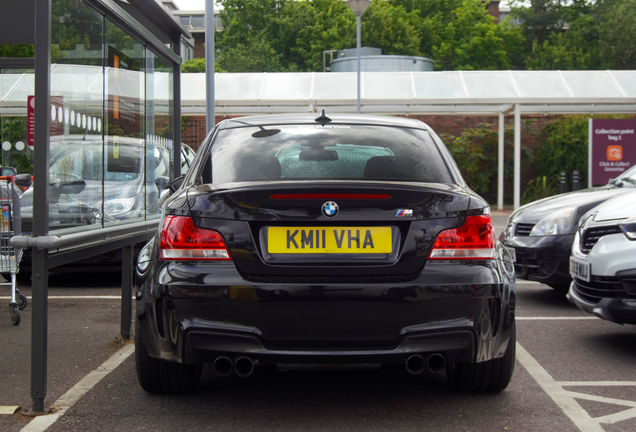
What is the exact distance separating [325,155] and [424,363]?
3.88 ft

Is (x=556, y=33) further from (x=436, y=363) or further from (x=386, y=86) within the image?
(x=436, y=363)

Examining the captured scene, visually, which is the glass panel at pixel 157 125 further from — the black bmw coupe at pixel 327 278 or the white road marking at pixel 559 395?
the white road marking at pixel 559 395

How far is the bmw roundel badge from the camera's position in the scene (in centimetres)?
326

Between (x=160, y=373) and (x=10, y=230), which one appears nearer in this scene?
(x=160, y=373)

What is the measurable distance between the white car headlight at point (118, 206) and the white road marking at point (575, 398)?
2957 mm

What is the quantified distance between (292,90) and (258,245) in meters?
19.7

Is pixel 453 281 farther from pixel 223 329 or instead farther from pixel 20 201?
pixel 20 201

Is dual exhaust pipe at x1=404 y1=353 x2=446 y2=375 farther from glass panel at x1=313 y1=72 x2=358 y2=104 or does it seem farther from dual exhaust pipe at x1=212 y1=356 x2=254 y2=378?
glass panel at x1=313 y1=72 x2=358 y2=104

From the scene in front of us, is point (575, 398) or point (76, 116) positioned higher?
point (76, 116)

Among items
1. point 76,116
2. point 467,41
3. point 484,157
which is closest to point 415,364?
point 76,116

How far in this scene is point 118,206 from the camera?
18.0 feet

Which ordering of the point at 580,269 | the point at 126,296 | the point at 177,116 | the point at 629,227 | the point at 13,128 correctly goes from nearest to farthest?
1. the point at 629,227
2. the point at 580,269
3. the point at 126,296
4. the point at 177,116
5. the point at 13,128

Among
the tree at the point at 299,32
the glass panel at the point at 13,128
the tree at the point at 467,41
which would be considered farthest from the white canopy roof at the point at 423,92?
the tree at the point at 299,32

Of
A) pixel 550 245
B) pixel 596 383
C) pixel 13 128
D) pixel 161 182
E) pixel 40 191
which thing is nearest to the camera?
pixel 40 191
